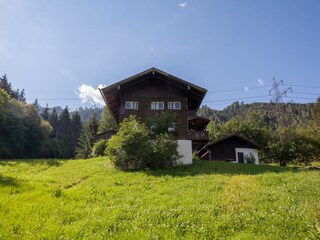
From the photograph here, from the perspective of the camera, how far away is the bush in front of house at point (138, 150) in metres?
18.1

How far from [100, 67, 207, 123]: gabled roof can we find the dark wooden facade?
10.6 m

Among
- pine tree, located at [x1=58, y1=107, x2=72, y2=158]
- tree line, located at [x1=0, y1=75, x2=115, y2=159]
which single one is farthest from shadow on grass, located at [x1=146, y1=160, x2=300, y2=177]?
pine tree, located at [x1=58, y1=107, x2=72, y2=158]

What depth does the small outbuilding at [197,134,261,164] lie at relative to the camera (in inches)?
1353

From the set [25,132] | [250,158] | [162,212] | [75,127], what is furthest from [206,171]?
[75,127]

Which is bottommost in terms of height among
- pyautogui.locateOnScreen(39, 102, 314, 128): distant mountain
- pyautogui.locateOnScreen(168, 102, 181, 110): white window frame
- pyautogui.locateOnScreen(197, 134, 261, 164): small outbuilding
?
pyautogui.locateOnScreen(197, 134, 261, 164): small outbuilding

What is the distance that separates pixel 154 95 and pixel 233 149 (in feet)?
53.5

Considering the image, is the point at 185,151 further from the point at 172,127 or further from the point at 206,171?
the point at 206,171

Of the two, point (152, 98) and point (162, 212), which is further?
point (152, 98)

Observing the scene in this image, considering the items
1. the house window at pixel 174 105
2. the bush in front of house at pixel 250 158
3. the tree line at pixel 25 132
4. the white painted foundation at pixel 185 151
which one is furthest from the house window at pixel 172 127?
the tree line at pixel 25 132

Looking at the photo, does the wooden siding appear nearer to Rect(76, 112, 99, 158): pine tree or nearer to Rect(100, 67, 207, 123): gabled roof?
Rect(100, 67, 207, 123): gabled roof

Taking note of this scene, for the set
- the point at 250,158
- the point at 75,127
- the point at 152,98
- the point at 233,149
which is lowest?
the point at 250,158

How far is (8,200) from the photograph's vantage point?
27.7 ft

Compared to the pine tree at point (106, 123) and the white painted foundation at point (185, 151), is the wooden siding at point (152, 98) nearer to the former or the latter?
the white painted foundation at point (185, 151)

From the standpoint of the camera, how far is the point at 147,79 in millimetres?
26359
